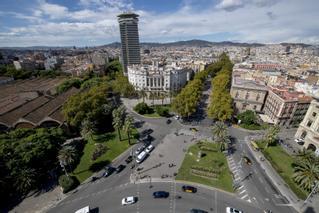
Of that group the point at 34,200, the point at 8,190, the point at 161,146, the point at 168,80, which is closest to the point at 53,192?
the point at 34,200

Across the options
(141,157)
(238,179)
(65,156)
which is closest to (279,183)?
(238,179)

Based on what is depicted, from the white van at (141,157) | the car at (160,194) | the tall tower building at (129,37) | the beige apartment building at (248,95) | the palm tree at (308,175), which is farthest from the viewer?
the tall tower building at (129,37)

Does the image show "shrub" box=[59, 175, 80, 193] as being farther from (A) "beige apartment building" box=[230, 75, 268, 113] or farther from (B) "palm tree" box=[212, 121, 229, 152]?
(A) "beige apartment building" box=[230, 75, 268, 113]

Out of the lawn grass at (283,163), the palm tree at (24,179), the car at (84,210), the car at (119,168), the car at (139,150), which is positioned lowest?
the car at (119,168)

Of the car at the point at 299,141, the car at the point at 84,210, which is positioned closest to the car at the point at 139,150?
the car at the point at 84,210

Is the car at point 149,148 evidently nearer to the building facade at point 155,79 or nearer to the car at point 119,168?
the car at point 119,168

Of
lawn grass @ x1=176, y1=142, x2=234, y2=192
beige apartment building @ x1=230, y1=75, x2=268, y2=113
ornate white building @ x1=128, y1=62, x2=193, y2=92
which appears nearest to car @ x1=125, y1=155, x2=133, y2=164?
lawn grass @ x1=176, y1=142, x2=234, y2=192
